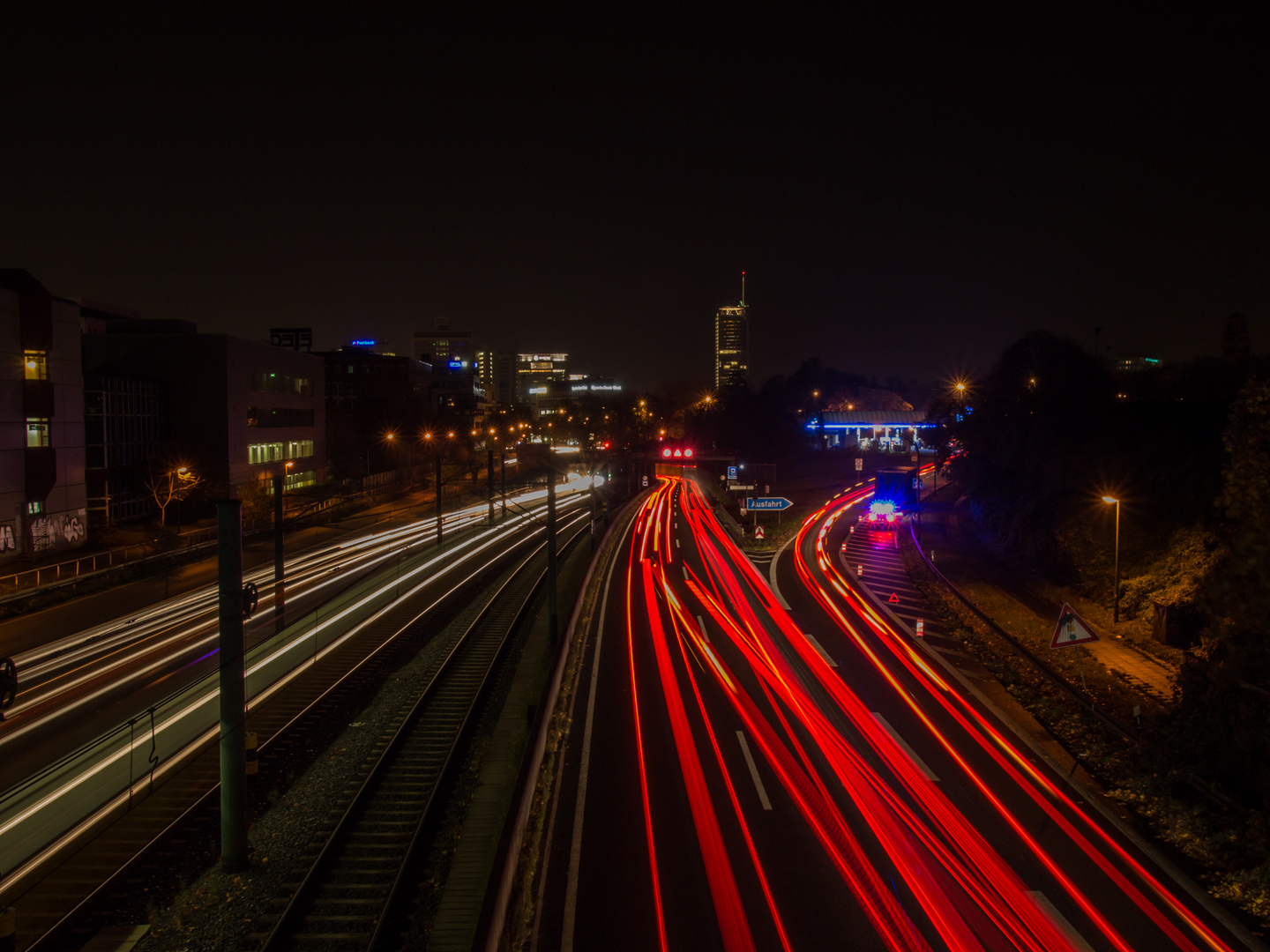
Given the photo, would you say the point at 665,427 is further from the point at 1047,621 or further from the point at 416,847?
the point at 416,847

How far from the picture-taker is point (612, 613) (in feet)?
71.3

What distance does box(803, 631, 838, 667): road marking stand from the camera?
53.8ft

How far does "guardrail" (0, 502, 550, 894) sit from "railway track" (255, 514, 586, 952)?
110 inches

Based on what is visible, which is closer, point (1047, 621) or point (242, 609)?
point (242, 609)

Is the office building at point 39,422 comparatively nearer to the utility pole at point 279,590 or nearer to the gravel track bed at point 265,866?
the utility pole at point 279,590

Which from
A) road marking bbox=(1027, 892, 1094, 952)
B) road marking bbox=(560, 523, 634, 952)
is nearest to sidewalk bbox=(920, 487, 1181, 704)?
road marking bbox=(1027, 892, 1094, 952)

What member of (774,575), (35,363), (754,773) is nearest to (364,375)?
(35,363)

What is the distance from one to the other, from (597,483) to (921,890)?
224 feet

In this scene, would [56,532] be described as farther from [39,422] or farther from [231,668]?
[231,668]

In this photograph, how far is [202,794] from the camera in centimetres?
1102

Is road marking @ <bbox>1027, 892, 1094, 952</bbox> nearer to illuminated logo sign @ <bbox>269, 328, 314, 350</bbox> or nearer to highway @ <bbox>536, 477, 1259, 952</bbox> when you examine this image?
highway @ <bbox>536, 477, 1259, 952</bbox>

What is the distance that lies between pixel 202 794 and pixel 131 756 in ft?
7.21

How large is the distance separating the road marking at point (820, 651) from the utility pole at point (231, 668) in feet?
39.1

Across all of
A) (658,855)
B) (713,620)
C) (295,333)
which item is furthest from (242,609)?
(295,333)
